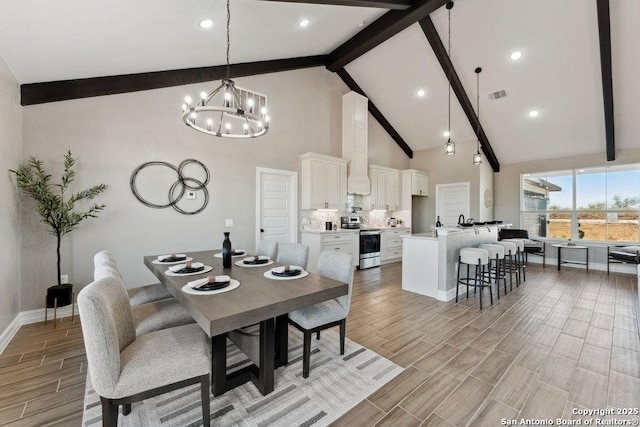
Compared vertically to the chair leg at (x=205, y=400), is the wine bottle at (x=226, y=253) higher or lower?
higher

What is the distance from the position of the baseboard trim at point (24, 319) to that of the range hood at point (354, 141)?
16.8 feet

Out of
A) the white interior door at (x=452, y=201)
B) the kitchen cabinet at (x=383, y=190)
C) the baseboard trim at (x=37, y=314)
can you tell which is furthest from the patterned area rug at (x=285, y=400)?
the white interior door at (x=452, y=201)

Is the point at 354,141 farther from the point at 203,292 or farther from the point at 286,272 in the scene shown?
the point at 203,292

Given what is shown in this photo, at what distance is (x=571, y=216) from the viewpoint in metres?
6.66

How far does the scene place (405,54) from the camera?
18.0 feet

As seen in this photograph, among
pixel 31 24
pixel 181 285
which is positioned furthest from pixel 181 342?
pixel 31 24

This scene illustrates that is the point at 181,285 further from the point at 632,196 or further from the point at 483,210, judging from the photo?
the point at 632,196

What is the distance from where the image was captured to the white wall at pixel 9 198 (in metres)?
2.64

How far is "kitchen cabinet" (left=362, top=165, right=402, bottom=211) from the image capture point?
6.89 metres

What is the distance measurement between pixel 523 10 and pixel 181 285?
19.7 ft

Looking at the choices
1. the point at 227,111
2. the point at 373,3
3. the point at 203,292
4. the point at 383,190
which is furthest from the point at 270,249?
the point at 383,190

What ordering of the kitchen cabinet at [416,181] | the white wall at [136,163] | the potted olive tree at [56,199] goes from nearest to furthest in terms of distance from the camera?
the potted olive tree at [56,199] < the white wall at [136,163] < the kitchen cabinet at [416,181]

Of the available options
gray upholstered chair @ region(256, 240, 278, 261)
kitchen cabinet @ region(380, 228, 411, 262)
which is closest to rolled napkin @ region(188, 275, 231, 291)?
gray upholstered chair @ region(256, 240, 278, 261)

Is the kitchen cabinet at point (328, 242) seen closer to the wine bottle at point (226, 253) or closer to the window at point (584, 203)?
the wine bottle at point (226, 253)
